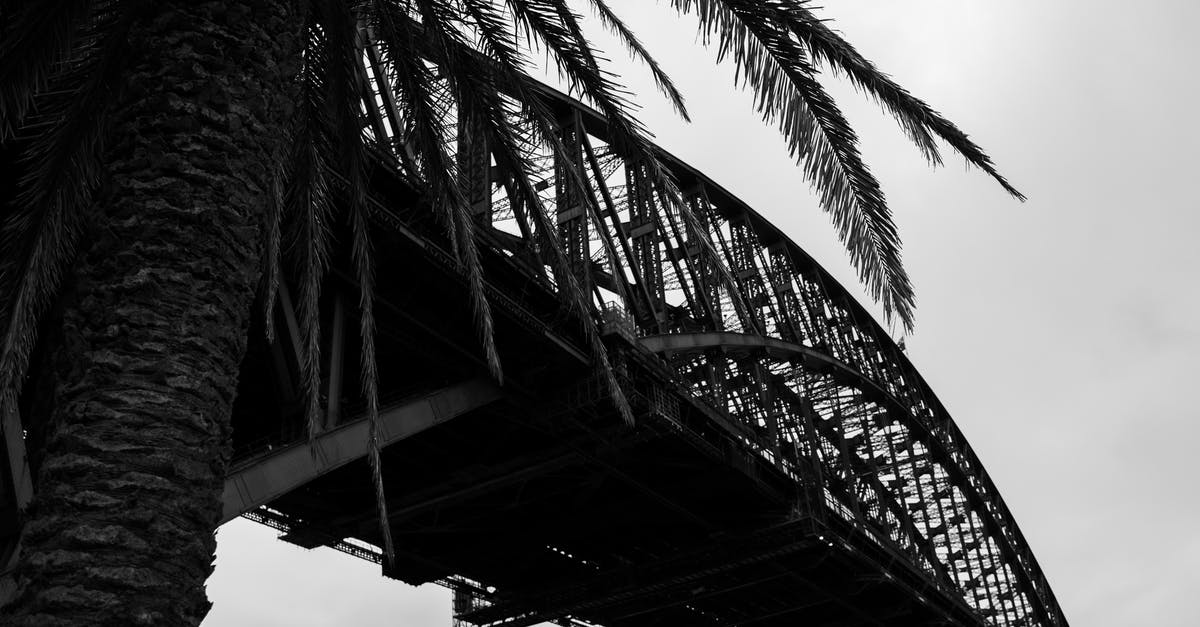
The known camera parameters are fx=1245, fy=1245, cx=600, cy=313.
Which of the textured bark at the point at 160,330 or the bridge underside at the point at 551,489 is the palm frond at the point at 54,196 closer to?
the textured bark at the point at 160,330

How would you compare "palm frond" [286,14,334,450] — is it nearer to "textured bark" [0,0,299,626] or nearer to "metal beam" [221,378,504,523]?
"textured bark" [0,0,299,626]

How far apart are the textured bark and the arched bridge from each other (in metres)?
3.67

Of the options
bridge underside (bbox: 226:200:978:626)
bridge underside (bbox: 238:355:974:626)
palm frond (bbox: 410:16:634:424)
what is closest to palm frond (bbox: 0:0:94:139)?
palm frond (bbox: 410:16:634:424)

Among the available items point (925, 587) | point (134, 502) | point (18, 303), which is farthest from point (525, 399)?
point (925, 587)

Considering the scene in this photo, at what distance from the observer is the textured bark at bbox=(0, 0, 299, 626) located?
227 inches

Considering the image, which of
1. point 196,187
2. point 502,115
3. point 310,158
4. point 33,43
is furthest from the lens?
point 502,115

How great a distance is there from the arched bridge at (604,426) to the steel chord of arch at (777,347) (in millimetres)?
133

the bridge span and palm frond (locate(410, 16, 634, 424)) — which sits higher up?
the bridge span

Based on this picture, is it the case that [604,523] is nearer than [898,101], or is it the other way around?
[898,101]

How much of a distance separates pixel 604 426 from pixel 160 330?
20.9 metres

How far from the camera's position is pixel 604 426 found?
88.7ft

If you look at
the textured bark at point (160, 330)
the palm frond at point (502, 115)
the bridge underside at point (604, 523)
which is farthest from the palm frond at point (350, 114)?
the bridge underside at point (604, 523)

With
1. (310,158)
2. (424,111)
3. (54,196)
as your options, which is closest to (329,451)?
(310,158)

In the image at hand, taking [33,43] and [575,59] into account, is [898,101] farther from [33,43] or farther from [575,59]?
[33,43]
